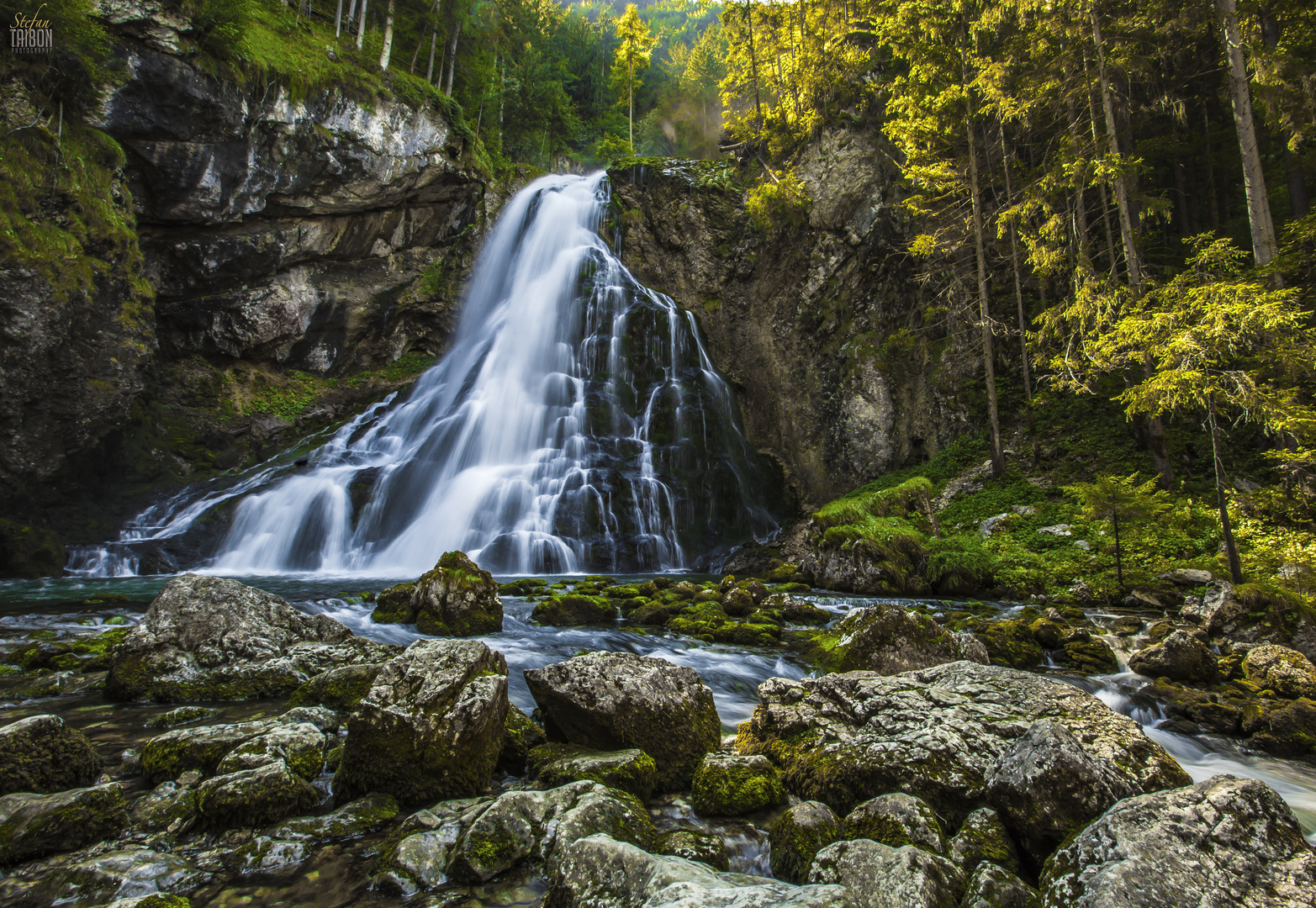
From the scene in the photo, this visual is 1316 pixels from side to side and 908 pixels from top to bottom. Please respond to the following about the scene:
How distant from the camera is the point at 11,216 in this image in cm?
1392

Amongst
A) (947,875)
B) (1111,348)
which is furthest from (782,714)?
(1111,348)

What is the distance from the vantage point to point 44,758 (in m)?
3.87

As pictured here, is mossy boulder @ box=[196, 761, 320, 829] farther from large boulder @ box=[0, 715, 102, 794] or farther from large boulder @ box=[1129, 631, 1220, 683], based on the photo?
large boulder @ box=[1129, 631, 1220, 683]

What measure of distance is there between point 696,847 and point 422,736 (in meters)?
1.93

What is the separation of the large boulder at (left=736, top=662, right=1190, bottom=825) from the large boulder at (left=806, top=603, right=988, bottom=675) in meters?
1.31

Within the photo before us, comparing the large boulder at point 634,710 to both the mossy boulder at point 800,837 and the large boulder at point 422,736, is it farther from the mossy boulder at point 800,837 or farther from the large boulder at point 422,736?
the mossy boulder at point 800,837

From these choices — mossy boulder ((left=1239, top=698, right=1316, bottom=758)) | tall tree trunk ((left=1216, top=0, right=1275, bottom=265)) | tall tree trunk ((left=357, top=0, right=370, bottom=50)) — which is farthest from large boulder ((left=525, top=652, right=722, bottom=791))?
tall tree trunk ((left=357, top=0, right=370, bottom=50))

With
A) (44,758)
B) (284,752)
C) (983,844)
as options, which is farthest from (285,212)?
(983,844)

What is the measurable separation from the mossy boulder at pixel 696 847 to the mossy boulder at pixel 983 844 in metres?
1.23

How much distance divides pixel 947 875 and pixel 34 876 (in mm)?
4586

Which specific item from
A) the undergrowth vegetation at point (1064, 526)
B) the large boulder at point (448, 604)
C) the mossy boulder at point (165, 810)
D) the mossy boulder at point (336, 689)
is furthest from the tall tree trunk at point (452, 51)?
the mossy boulder at point (165, 810)

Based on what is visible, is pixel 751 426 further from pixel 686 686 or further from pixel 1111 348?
pixel 686 686

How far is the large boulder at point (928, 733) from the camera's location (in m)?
3.67

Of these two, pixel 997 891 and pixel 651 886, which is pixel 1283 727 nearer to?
A: pixel 997 891
